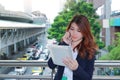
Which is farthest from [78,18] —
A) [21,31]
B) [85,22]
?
[21,31]

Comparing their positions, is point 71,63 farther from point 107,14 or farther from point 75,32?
point 107,14

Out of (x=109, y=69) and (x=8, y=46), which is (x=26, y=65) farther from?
(x=8, y=46)

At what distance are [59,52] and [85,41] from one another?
137mm

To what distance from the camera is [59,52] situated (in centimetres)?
129

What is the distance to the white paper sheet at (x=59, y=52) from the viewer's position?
4.11 feet

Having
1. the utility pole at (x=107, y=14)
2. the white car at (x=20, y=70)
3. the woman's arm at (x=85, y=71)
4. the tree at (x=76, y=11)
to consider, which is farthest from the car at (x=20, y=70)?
the utility pole at (x=107, y=14)

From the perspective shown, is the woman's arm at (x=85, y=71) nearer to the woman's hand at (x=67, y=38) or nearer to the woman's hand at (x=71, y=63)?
the woman's hand at (x=71, y=63)

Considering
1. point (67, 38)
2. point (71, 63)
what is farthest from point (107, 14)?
point (71, 63)

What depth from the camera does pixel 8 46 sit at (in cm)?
507

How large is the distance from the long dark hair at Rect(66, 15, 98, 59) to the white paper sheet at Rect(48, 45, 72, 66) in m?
0.09

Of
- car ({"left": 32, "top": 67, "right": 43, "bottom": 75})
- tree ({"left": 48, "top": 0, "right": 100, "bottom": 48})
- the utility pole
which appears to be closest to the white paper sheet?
car ({"left": 32, "top": 67, "right": 43, "bottom": 75})

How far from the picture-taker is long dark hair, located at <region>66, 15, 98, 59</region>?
1.30m

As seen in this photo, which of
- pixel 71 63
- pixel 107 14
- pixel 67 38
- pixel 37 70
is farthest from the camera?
pixel 107 14

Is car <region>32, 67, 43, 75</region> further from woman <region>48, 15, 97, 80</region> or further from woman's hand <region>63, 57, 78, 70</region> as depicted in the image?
woman's hand <region>63, 57, 78, 70</region>
